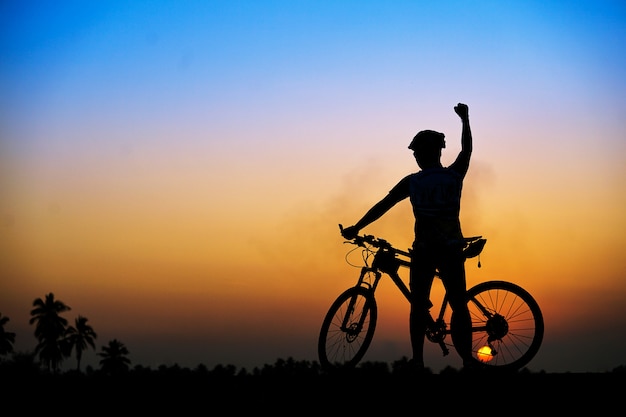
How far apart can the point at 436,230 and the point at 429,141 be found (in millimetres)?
972

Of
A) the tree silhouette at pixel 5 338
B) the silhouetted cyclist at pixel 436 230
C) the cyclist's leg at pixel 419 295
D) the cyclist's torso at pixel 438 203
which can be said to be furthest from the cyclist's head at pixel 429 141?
the tree silhouette at pixel 5 338

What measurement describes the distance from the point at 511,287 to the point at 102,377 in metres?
4.70

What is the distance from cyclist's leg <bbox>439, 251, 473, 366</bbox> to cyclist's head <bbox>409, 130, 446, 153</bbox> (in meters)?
1.17

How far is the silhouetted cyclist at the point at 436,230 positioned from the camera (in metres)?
8.13

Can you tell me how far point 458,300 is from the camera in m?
8.33

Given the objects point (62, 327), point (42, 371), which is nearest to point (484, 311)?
point (42, 371)

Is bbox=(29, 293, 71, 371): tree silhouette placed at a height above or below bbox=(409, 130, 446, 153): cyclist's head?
above

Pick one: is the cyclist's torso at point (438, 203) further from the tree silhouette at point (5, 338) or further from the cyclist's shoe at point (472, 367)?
the tree silhouette at point (5, 338)

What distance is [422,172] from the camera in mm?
8242

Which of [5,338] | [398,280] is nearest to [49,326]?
[5,338]

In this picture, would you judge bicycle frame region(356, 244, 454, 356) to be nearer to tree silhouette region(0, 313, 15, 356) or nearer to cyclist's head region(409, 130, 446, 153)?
cyclist's head region(409, 130, 446, 153)

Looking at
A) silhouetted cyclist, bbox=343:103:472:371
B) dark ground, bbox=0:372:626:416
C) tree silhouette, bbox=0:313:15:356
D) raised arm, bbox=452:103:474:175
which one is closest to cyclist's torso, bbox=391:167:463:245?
silhouetted cyclist, bbox=343:103:472:371

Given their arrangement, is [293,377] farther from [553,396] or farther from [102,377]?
[553,396]

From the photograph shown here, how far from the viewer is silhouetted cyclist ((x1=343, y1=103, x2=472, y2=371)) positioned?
8133 mm
